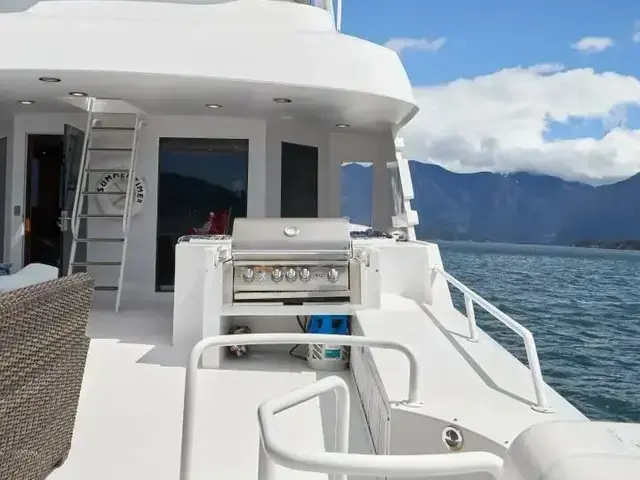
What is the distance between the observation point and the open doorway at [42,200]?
605cm

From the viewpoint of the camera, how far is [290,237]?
143 inches

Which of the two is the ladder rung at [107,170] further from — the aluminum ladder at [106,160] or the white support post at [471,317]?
the white support post at [471,317]

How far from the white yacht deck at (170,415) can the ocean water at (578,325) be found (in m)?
4.28

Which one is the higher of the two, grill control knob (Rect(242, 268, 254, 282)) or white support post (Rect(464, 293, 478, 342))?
grill control knob (Rect(242, 268, 254, 282))

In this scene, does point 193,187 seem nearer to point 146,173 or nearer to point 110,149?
point 146,173

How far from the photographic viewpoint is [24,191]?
5.94 m

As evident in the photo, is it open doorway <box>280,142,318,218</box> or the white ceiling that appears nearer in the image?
the white ceiling

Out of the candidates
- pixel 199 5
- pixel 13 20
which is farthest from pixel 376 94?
pixel 13 20

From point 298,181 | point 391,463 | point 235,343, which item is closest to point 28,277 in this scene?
point 235,343

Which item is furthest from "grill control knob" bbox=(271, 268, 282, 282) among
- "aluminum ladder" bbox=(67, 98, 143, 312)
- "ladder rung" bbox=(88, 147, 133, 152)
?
"ladder rung" bbox=(88, 147, 133, 152)

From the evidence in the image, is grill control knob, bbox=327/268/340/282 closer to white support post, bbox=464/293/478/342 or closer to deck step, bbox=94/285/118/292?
white support post, bbox=464/293/478/342

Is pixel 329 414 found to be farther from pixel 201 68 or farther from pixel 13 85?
pixel 13 85

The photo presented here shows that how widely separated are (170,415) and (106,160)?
3.85 metres

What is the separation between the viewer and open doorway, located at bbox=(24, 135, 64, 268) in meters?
6.05
